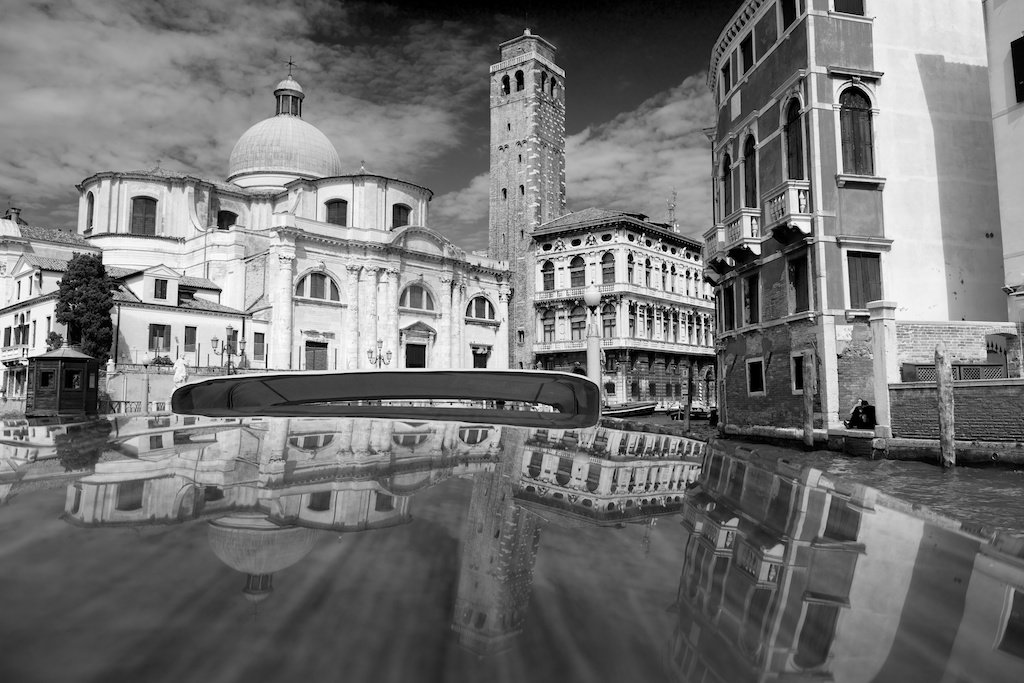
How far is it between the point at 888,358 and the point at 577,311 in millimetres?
25888

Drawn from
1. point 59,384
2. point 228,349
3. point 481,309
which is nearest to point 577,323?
point 481,309

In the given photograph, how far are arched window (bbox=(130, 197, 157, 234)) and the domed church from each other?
0.21 ft

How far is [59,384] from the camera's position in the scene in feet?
48.3

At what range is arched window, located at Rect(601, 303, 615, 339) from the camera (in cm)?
3650

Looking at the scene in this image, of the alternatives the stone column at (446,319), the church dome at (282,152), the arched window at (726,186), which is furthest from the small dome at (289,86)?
the arched window at (726,186)

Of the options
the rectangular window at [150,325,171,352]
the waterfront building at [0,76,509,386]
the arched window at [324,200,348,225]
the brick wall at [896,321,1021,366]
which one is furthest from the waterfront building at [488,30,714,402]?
the brick wall at [896,321,1021,366]

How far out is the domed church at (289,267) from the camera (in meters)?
27.2

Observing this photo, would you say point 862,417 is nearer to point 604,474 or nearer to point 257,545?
point 604,474

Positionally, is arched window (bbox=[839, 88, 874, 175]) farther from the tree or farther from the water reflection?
the tree

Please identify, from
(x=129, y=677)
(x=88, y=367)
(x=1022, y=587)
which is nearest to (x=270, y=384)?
(x=129, y=677)

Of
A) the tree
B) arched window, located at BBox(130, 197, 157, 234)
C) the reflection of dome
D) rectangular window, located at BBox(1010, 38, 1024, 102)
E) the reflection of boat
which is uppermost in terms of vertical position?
arched window, located at BBox(130, 197, 157, 234)

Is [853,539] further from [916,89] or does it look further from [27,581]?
[916,89]

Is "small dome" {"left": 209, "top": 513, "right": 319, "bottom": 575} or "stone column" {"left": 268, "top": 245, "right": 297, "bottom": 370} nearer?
"small dome" {"left": 209, "top": 513, "right": 319, "bottom": 575}

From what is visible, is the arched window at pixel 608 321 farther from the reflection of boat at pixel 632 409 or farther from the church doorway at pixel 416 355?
the church doorway at pixel 416 355
